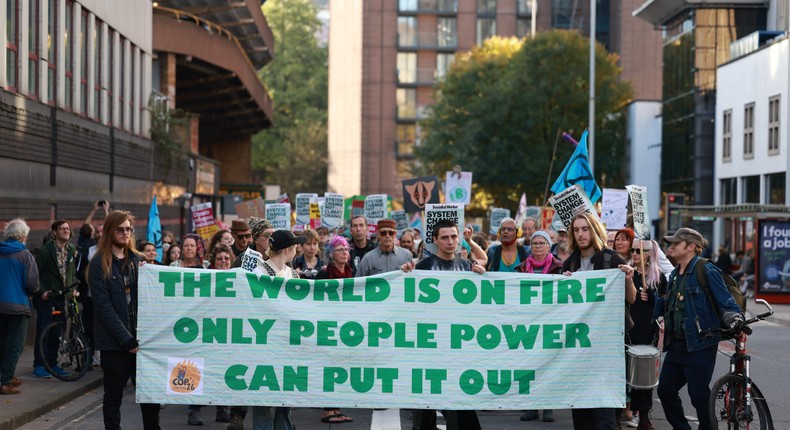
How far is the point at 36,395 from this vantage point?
1348 centimetres

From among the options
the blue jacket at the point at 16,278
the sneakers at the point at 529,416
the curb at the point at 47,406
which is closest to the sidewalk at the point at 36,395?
the curb at the point at 47,406

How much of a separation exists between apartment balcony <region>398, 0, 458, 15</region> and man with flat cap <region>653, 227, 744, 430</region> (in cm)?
8846

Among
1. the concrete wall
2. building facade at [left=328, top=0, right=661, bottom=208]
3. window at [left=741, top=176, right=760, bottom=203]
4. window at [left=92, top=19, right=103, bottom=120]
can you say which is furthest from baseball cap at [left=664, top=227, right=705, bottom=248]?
the concrete wall

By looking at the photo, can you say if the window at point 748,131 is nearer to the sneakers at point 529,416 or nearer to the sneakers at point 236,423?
the sneakers at point 529,416

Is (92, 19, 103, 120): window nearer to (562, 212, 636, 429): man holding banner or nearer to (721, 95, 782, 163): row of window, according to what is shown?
(562, 212, 636, 429): man holding banner

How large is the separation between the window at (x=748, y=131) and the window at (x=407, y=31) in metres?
48.5

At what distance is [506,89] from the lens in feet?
210

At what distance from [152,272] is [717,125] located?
158 feet

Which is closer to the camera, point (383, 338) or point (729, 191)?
point (383, 338)

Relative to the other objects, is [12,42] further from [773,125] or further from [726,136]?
[726,136]

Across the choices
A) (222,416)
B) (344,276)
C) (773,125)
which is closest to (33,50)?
(344,276)

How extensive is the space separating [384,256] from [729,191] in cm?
4392

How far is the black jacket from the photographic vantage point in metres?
9.56

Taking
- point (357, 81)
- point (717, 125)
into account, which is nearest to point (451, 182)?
point (717, 125)
